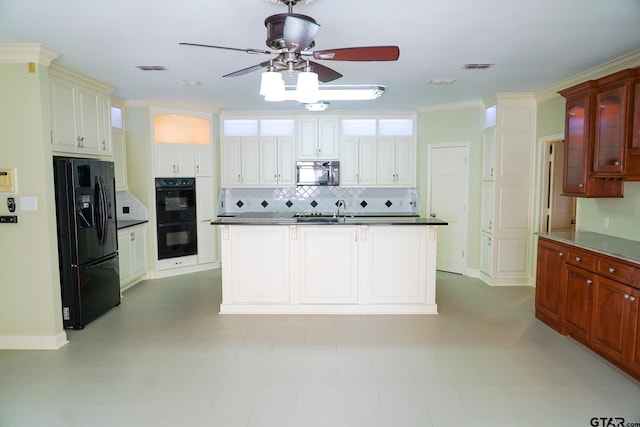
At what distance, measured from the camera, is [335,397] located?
2725 mm

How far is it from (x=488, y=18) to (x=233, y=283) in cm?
345

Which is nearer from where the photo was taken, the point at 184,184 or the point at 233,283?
the point at 233,283

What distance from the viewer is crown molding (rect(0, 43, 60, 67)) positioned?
3234 mm

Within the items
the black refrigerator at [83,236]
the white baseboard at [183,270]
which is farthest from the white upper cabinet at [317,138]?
the black refrigerator at [83,236]

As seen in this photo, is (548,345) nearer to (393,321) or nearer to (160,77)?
(393,321)

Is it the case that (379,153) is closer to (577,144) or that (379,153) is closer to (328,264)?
(328,264)

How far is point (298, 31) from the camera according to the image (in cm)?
211

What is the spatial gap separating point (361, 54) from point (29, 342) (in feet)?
12.2

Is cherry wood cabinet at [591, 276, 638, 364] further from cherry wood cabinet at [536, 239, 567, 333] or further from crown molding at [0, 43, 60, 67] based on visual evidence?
crown molding at [0, 43, 60, 67]

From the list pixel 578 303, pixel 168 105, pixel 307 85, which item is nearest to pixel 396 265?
pixel 578 303

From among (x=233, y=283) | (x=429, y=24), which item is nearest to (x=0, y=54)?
(x=233, y=283)

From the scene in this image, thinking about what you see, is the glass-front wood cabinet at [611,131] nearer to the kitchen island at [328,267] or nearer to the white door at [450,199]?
the kitchen island at [328,267]

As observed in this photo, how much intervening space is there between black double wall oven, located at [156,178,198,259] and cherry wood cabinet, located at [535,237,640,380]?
4.81 meters

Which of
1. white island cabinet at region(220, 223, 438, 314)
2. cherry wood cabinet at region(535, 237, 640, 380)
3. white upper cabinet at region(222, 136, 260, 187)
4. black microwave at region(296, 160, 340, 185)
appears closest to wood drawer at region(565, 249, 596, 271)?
cherry wood cabinet at region(535, 237, 640, 380)
